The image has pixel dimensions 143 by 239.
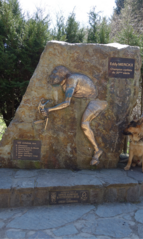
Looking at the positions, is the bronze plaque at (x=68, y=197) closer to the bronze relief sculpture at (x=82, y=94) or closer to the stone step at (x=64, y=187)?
the stone step at (x=64, y=187)

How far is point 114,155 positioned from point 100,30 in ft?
14.9

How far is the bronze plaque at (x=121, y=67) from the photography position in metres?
3.77

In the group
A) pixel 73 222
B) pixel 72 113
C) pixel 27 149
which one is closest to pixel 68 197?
pixel 73 222

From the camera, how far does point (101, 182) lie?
3275mm

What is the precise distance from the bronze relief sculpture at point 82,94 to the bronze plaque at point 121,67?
50 cm

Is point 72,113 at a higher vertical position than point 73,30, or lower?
lower

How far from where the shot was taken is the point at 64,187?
310cm

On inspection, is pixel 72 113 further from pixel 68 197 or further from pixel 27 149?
pixel 68 197

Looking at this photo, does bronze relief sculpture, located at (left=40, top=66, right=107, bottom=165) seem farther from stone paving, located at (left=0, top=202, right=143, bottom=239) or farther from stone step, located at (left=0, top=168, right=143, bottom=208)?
stone paving, located at (left=0, top=202, right=143, bottom=239)

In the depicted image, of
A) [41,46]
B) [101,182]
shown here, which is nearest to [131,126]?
[101,182]

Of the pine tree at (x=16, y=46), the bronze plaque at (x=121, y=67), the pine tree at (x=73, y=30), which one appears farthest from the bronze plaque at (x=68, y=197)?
the pine tree at (x=73, y=30)

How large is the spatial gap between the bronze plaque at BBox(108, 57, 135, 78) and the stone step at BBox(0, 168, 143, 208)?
1.94 m

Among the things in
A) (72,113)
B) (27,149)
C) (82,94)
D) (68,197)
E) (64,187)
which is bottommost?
(68,197)

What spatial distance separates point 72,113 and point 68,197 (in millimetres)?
1526
